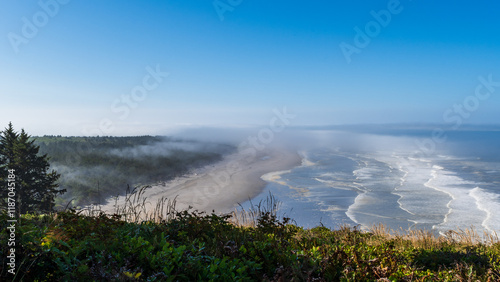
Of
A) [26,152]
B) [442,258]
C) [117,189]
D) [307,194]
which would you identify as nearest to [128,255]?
[442,258]

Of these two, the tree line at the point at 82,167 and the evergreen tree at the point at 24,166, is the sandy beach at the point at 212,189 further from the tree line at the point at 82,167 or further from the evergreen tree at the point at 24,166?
the evergreen tree at the point at 24,166

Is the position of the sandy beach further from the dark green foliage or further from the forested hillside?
the dark green foliage

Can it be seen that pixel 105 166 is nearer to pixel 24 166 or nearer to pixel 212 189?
pixel 212 189

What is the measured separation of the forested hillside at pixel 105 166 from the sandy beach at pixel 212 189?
2360 mm

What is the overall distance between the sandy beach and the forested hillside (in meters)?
2.36

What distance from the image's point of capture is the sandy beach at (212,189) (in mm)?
22892

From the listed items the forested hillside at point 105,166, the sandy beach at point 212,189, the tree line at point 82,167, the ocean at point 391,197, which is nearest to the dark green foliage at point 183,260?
the ocean at point 391,197

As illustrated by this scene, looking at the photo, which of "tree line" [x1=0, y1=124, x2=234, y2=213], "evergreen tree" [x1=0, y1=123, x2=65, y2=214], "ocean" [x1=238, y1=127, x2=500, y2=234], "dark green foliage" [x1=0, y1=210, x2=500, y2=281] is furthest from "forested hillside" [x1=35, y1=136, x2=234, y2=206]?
"dark green foliage" [x1=0, y1=210, x2=500, y2=281]

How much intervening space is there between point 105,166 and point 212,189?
14.4 m

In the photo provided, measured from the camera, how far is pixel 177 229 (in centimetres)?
475

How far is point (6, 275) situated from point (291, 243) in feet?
11.2

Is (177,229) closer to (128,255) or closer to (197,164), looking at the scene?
(128,255)

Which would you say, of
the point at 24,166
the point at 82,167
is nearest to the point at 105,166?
the point at 82,167

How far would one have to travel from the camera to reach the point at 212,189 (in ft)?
92.5
